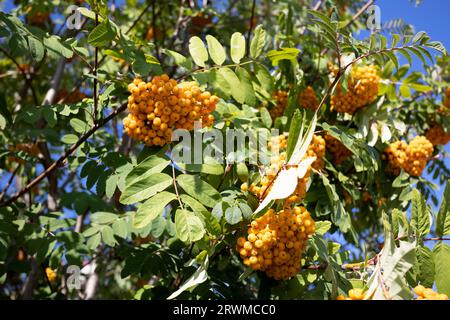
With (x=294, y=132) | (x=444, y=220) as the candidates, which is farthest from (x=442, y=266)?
(x=294, y=132)

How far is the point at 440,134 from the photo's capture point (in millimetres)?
3248

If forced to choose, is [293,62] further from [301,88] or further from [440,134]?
[440,134]

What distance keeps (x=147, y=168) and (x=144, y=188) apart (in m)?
0.12

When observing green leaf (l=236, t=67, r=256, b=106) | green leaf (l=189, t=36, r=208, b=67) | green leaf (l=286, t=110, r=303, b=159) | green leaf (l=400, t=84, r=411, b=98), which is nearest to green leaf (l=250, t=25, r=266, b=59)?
green leaf (l=236, t=67, r=256, b=106)

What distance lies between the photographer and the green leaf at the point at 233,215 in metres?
1.62

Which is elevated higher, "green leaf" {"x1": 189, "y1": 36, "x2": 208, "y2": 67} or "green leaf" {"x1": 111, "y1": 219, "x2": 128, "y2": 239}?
"green leaf" {"x1": 189, "y1": 36, "x2": 208, "y2": 67}

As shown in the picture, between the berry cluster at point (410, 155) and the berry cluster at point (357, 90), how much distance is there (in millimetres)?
383

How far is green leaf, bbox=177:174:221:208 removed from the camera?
181 cm

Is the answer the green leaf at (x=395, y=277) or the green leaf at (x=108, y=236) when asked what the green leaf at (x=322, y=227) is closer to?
the green leaf at (x=395, y=277)

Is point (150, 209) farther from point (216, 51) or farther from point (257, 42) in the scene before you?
point (257, 42)

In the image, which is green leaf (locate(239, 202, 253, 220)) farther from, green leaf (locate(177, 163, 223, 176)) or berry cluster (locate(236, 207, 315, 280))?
green leaf (locate(177, 163, 223, 176))

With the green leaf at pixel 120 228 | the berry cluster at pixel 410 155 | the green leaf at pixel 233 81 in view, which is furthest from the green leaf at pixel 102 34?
the berry cluster at pixel 410 155

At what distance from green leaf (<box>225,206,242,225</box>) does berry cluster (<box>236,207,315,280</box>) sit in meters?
0.10
